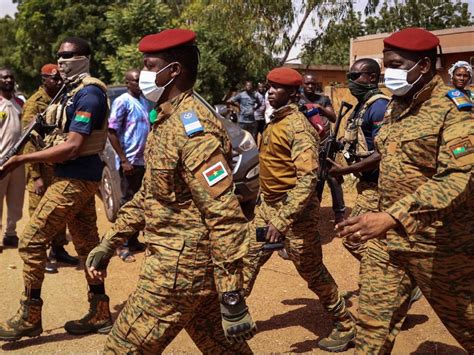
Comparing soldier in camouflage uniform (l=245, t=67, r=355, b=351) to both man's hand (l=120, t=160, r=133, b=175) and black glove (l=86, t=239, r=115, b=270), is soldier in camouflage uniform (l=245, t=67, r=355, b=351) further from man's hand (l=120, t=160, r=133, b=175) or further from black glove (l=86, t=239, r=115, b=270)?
man's hand (l=120, t=160, r=133, b=175)

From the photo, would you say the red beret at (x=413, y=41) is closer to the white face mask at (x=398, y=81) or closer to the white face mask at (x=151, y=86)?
the white face mask at (x=398, y=81)

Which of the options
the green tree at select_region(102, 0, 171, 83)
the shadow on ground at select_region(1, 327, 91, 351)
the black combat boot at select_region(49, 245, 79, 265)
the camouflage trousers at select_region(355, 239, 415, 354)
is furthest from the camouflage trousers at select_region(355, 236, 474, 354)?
the green tree at select_region(102, 0, 171, 83)

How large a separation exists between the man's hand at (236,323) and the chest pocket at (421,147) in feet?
3.98

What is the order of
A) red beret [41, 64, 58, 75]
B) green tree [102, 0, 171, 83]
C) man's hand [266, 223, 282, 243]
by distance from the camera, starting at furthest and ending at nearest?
green tree [102, 0, 171, 83]
red beret [41, 64, 58, 75]
man's hand [266, 223, 282, 243]

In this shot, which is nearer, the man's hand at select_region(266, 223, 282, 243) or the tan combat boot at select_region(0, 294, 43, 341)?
the man's hand at select_region(266, 223, 282, 243)

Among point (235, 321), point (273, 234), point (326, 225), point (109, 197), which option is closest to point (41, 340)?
point (273, 234)

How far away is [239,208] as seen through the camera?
276 centimetres

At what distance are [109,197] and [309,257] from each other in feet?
14.7

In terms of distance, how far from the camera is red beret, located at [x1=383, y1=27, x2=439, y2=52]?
10.4 ft

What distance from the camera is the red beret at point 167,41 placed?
289 centimetres

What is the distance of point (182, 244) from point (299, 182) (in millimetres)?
1428

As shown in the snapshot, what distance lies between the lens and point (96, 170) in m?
4.61

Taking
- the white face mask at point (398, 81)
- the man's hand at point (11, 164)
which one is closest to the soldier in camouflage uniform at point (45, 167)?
the man's hand at point (11, 164)

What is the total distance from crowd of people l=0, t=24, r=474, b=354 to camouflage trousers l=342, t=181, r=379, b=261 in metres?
0.02
